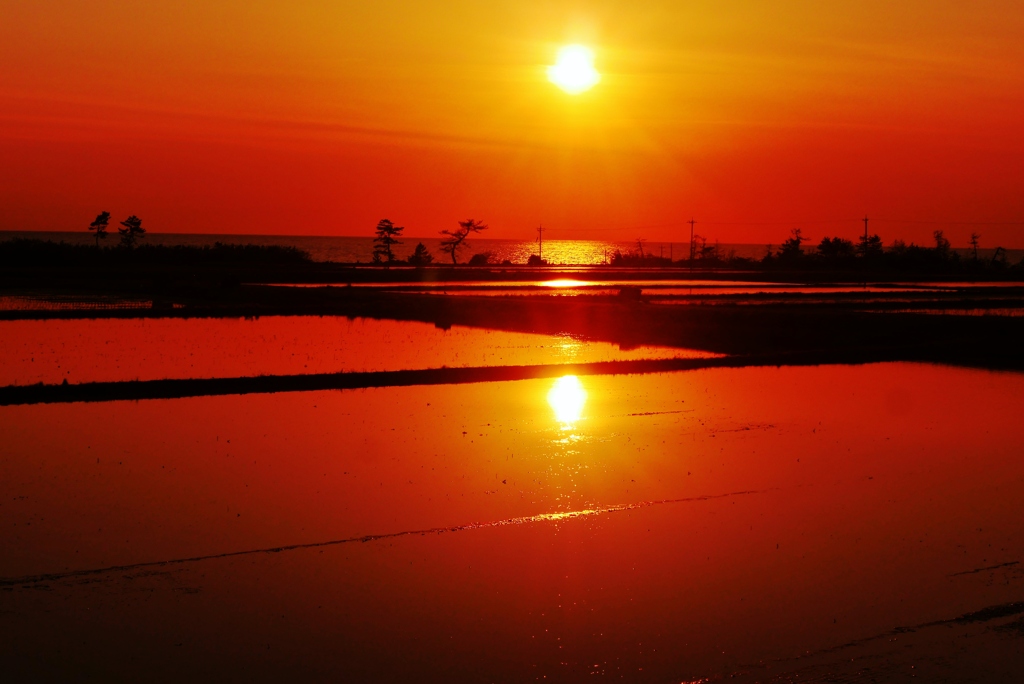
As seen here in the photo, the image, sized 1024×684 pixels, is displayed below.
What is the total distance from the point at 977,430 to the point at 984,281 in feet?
111

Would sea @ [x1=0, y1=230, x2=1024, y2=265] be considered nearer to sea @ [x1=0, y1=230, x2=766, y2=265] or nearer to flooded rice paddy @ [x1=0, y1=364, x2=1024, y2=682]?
sea @ [x1=0, y1=230, x2=766, y2=265]

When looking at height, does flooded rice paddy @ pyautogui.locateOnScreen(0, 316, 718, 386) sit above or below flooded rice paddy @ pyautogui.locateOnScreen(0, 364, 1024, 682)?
A: above

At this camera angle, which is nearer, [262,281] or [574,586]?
[574,586]

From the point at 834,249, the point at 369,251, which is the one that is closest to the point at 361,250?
the point at 369,251

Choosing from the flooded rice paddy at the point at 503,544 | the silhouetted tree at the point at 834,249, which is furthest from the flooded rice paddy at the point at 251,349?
the silhouetted tree at the point at 834,249

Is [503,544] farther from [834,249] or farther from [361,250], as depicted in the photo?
[361,250]

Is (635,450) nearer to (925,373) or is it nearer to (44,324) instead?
(925,373)

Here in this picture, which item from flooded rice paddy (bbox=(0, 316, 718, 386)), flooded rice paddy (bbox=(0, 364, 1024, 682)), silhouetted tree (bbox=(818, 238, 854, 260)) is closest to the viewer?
flooded rice paddy (bbox=(0, 364, 1024, 682))

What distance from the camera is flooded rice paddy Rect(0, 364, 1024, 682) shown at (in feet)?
13.6

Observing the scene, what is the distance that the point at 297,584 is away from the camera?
491 cm

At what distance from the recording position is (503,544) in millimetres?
5574

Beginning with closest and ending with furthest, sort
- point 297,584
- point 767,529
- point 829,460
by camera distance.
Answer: point 297,584
point 767,529
point 829,460

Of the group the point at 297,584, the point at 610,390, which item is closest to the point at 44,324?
the point at 610,390

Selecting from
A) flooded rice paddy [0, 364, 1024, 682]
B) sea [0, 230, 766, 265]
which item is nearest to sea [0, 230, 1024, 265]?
sea [0, 230, 766, 265]
